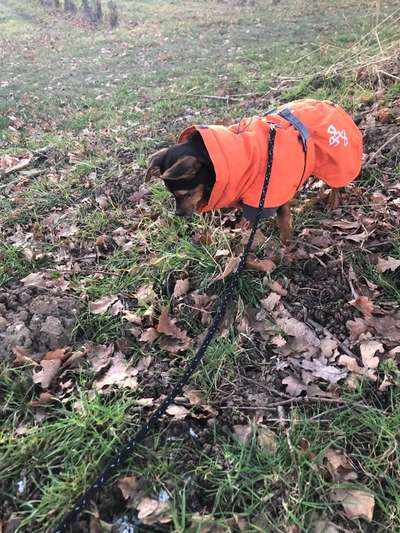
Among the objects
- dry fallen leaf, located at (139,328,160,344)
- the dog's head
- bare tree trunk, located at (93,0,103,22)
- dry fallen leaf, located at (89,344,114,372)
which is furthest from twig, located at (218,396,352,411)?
bare tree trunk, located at (93,0,103,22)

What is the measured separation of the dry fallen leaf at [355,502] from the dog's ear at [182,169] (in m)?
2.13

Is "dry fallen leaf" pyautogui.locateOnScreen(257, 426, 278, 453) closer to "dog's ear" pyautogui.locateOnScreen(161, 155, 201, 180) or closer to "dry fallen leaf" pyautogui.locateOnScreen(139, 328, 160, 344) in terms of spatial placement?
"dry fallen leaf" pyautogui.locateOnScreen(139, 328, 160, 344)

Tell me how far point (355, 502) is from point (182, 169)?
2.22 m

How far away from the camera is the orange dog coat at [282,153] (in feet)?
9.48

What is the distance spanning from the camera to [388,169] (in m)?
4.02

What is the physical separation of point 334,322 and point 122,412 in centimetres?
156

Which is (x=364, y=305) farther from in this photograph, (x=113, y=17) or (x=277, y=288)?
(x=113, y=17)

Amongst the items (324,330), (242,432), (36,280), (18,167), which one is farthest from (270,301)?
(18,167)

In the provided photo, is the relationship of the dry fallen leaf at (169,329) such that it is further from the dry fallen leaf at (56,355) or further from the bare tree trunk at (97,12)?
the bare tree trunk at (97,12)

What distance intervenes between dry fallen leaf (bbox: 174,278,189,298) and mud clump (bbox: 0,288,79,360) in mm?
757

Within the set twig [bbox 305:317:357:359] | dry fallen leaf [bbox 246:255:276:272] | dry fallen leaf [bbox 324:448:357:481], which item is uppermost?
dry fallen leaf [bbox 246:255:276:272]

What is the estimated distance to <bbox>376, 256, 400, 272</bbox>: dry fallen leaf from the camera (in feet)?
9.95

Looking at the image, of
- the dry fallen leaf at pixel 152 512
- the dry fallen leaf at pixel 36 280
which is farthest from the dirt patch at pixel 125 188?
the dry fallen leaf at pixel 152 512

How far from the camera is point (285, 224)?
11.3ft
